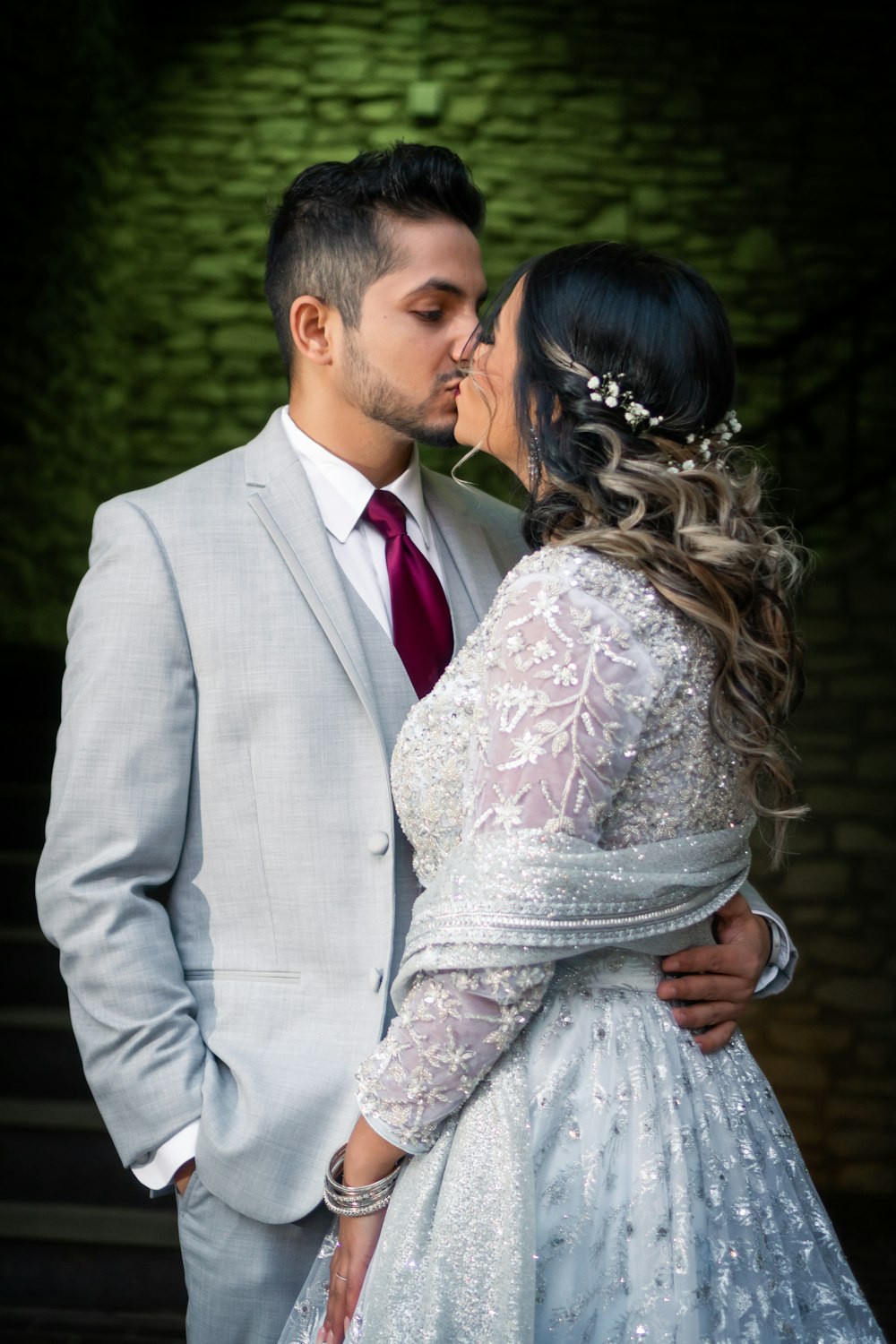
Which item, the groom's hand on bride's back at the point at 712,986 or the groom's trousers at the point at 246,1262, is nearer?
the groom's hand on bride's back at the point at 712,986

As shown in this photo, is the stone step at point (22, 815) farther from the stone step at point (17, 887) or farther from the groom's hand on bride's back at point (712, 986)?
the groom's hand on bride's back at point (712, 986)

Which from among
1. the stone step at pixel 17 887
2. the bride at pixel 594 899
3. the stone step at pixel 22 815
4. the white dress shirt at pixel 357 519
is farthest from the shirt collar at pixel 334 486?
the stone step at pixel 22 815

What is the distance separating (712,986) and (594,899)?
31 centimetres

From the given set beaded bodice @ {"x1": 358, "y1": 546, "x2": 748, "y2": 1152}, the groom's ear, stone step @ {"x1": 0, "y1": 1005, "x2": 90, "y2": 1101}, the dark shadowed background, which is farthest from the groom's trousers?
the dark shadowed background

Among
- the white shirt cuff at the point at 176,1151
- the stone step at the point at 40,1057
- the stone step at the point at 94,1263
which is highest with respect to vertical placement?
the white shirt cuff at the point at 176,1151

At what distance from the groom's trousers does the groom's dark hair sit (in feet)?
4.39

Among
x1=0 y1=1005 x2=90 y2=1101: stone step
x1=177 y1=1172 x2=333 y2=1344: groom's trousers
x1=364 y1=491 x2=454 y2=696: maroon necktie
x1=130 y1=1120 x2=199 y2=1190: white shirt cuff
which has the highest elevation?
x1=364 y1=491 x2=454 y2=696: maroon necktie

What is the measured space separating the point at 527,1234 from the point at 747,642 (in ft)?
A: 2.26

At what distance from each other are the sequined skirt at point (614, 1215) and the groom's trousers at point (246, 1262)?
Answer: 0.94 feet

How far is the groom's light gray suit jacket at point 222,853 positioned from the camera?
5.29ft

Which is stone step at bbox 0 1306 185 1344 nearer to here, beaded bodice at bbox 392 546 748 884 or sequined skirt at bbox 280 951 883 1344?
sequined skirt at bbox 280 951 883 1344

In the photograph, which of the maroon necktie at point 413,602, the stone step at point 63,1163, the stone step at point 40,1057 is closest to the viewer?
the maroon necktie at point 413,602

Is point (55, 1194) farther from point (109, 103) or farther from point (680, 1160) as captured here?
point (109, 103)

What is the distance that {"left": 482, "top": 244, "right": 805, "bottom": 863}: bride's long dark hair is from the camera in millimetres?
1395
